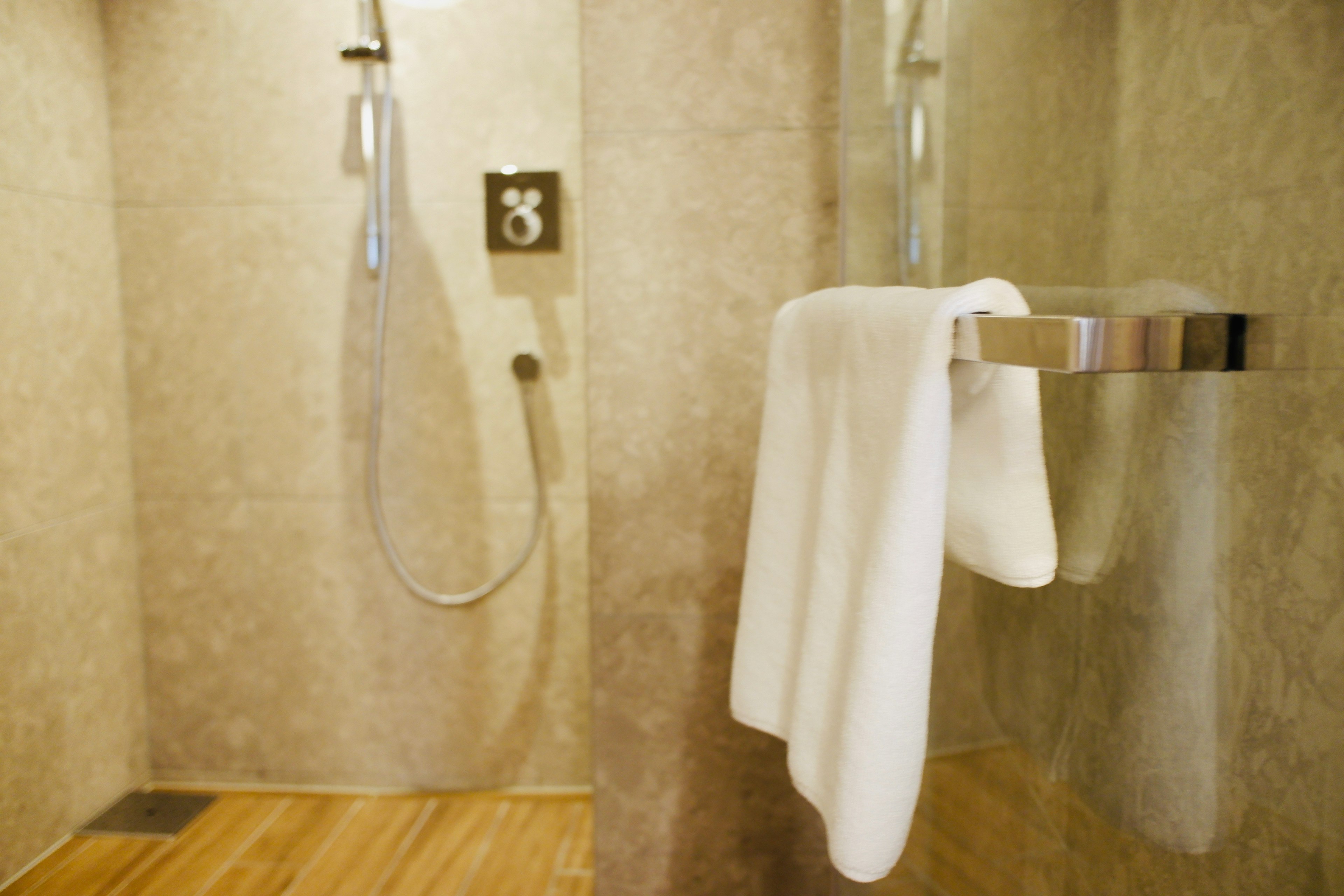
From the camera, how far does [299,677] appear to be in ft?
6.56

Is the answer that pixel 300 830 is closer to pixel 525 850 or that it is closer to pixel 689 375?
pixel 525 850

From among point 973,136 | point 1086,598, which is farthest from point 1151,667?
point 973,136

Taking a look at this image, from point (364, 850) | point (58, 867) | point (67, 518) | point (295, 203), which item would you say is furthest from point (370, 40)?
point (58, 867)

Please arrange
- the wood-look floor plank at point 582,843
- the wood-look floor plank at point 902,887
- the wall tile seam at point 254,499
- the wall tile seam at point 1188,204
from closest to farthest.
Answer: the wall tile seam at point 1188,204
the wood-look floor plank at point 902,887
the wood-look floor plank at point 582,843
the wall tile seam at point 254,499

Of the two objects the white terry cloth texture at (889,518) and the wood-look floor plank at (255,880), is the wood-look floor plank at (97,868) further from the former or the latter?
the white terry cloth texture at (889,518)

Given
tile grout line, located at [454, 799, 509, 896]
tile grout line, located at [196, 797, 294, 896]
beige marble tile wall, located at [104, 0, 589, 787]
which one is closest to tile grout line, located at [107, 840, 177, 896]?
tile grout line, located at [196, 797, 294, 896]

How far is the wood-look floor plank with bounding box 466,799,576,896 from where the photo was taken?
1.65m

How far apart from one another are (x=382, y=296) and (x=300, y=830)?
3.91ft

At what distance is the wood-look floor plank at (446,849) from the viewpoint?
1643mm

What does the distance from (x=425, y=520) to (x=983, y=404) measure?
1560mm

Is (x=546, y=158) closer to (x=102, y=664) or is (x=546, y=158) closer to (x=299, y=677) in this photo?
(x=299, y=677)

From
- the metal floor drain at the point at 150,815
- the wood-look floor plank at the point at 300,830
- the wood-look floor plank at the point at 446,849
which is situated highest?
the metal floor drain at the point at 150,815

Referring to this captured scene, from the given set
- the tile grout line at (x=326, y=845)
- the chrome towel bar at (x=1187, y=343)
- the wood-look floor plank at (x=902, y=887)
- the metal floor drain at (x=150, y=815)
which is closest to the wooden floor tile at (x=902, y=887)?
the wood-look floor plank at (x=902, y=887)

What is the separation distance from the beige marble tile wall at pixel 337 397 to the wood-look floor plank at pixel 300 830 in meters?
0.07
